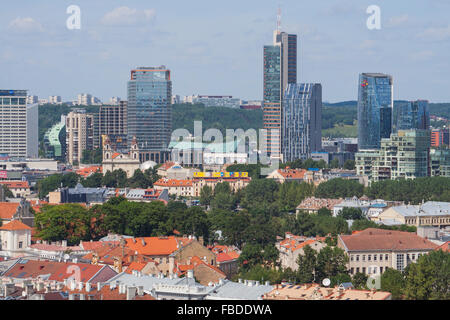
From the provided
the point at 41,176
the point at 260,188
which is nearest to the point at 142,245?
the point at 260,188

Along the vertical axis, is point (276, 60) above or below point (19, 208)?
above

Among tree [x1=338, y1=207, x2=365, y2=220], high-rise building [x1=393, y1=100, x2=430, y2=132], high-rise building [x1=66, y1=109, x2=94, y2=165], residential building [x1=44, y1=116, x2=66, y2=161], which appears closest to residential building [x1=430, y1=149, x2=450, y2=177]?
high-rise building [x1=393, y1=100, x2=430, y2=132]

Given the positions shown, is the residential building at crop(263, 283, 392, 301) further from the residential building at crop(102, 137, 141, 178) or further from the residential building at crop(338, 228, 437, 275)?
the residential building at crop(102, 137, 141, 178)

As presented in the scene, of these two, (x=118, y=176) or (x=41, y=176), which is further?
(x=41, y=176)

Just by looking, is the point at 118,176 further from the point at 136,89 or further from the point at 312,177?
the point at 136,89

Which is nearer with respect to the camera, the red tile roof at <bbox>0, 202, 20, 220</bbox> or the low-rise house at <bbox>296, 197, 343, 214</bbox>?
the red tile roof at <bbox>0, 202, 20, 220</bbox>

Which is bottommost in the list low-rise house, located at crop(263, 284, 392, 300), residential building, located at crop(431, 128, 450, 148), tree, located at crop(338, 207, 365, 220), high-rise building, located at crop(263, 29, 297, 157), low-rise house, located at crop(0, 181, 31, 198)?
low-rise house, located at crop(0, 181, 31, 198)
